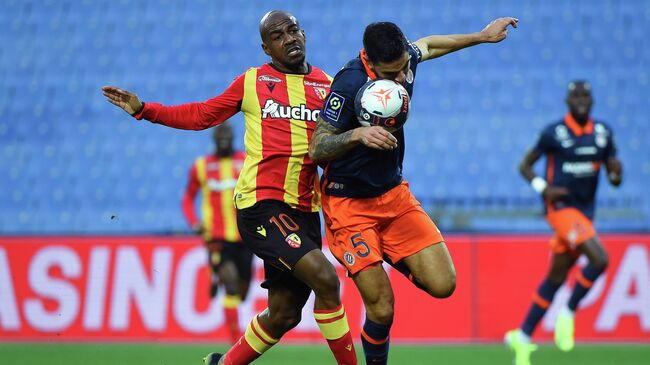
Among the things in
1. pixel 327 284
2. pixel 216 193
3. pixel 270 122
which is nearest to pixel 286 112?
pixel 270 122

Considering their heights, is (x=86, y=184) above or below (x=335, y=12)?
below

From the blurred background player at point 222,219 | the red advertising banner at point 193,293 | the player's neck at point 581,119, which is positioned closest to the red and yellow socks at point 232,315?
the blurred background player at point 222,219

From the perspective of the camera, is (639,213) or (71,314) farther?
(639,213)

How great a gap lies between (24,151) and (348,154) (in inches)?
408

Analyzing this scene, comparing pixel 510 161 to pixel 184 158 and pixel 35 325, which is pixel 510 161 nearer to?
pixel 184 158

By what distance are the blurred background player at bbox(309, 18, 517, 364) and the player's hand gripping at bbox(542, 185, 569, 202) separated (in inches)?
139

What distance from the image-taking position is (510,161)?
14.7 metres

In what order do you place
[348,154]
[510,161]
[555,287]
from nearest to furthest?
[348,154]
[555,287]
[510,161]

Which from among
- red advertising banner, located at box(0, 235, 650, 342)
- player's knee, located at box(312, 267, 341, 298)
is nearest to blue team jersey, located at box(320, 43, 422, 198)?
player's knee, located at box(312, 267, 341, 298)

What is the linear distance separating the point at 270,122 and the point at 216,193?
4.91 meters

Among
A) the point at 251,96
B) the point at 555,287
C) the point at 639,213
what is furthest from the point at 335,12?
the point at 251,96

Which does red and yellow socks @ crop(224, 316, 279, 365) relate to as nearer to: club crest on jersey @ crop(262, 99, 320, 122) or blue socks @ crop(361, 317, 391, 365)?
blue socks @ crop(361, 317, 391, 365)

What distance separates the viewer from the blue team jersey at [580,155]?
9992mm

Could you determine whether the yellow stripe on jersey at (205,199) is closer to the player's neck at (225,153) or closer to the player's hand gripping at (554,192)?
the player's neck at (225,153)
